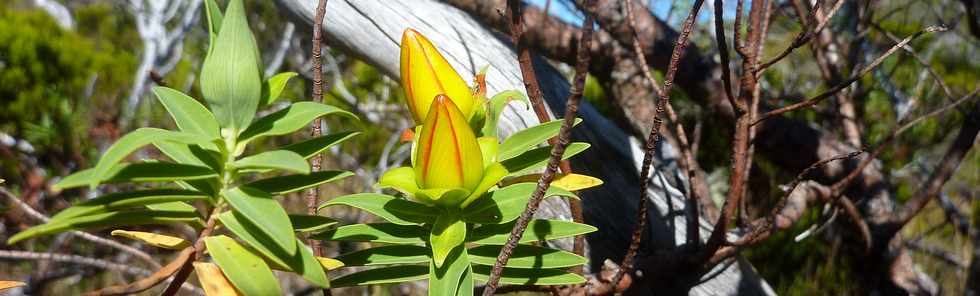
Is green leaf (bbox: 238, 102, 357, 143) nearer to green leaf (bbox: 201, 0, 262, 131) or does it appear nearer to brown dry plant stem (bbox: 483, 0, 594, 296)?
green leaf (bbox: 201, 0, 262, 131)

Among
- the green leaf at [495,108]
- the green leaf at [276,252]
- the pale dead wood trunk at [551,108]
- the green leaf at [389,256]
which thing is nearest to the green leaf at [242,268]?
the green leaf at [276,252]

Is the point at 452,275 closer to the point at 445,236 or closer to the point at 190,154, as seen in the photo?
the point at 445,236

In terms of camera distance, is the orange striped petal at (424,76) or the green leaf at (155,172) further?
the orange striped petal at (424,76)

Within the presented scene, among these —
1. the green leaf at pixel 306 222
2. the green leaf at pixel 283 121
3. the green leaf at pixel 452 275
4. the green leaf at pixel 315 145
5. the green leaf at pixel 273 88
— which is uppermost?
the green leaf at pixel 273 88

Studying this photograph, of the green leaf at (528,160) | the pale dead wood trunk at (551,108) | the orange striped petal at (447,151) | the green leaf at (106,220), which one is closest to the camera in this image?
the green leaf at (106,220)

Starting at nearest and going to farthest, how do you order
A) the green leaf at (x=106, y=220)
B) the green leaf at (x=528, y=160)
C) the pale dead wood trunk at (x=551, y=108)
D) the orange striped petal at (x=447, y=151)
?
the green leaf at (x=106, y=220), the orange striped petal at (x=447, y=151), the green leaf at (x=528, y=160), the pale dead wood trunk at (x=551, y=108)

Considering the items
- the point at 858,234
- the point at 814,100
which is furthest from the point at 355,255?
the point at 858,234

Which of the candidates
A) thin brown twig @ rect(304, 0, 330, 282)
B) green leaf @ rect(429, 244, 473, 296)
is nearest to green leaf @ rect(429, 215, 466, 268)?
green leaf @ rect(429, 244, 473, 296)

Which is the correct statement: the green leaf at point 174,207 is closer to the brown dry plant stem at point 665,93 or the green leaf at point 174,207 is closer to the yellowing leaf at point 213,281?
the yellowing leaf at point 213,281
